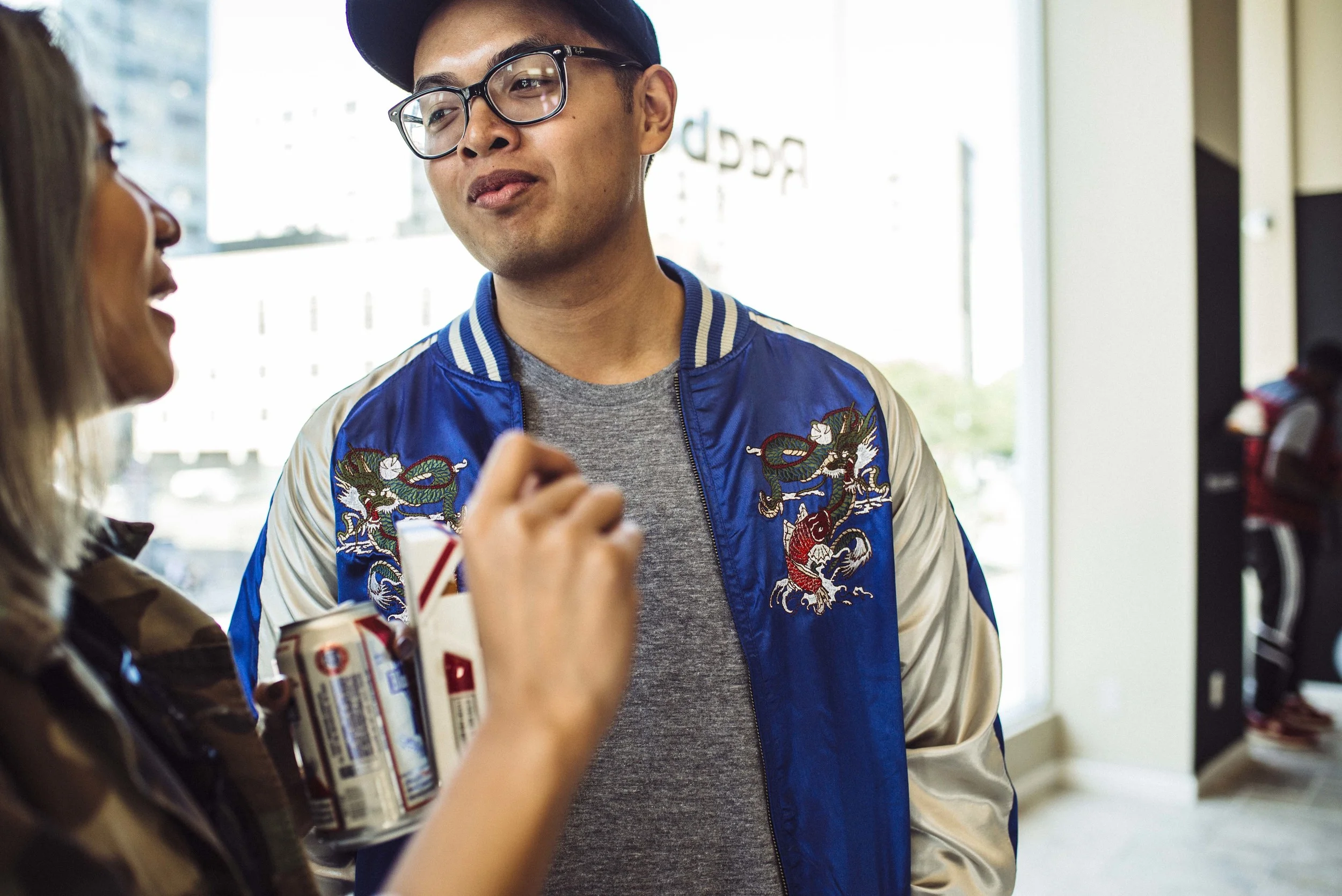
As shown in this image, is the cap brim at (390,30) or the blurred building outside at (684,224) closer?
the cap brim at (390,30)

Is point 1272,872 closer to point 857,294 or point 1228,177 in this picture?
point 857,294

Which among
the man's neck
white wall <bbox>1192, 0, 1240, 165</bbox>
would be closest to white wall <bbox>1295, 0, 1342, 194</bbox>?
white wall <bbox>1192, 0, 1240, 165</bbox>

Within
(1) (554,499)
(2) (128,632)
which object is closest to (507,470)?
(1) (554,499)

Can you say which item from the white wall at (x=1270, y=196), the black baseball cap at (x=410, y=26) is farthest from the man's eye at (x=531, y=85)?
the white wall at (x=1270, y=196)

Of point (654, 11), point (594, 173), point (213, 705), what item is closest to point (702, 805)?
point (213, 705)

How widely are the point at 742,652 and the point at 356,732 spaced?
575 millimetres

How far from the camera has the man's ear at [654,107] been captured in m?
1.35

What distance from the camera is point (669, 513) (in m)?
1.25

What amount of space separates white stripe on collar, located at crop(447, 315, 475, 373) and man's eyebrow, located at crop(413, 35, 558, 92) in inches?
11.3

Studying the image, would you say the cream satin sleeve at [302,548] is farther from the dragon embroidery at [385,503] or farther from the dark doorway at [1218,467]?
the dark doorway at [1218,467]

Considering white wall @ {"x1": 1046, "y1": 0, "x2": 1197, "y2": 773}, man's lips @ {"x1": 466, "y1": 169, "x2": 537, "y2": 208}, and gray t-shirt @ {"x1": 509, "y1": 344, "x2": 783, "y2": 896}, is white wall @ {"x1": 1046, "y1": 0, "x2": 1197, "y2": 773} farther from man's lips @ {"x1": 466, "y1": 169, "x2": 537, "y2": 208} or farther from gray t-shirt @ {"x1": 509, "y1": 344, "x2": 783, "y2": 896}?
man's lips @ {"x1": 466, "y1": 169, "x2": 537, "y2": 208}

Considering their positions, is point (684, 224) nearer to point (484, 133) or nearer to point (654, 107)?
point (654, 107)

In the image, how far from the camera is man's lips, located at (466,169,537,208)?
118 centimetres

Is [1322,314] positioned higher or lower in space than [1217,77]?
lower
